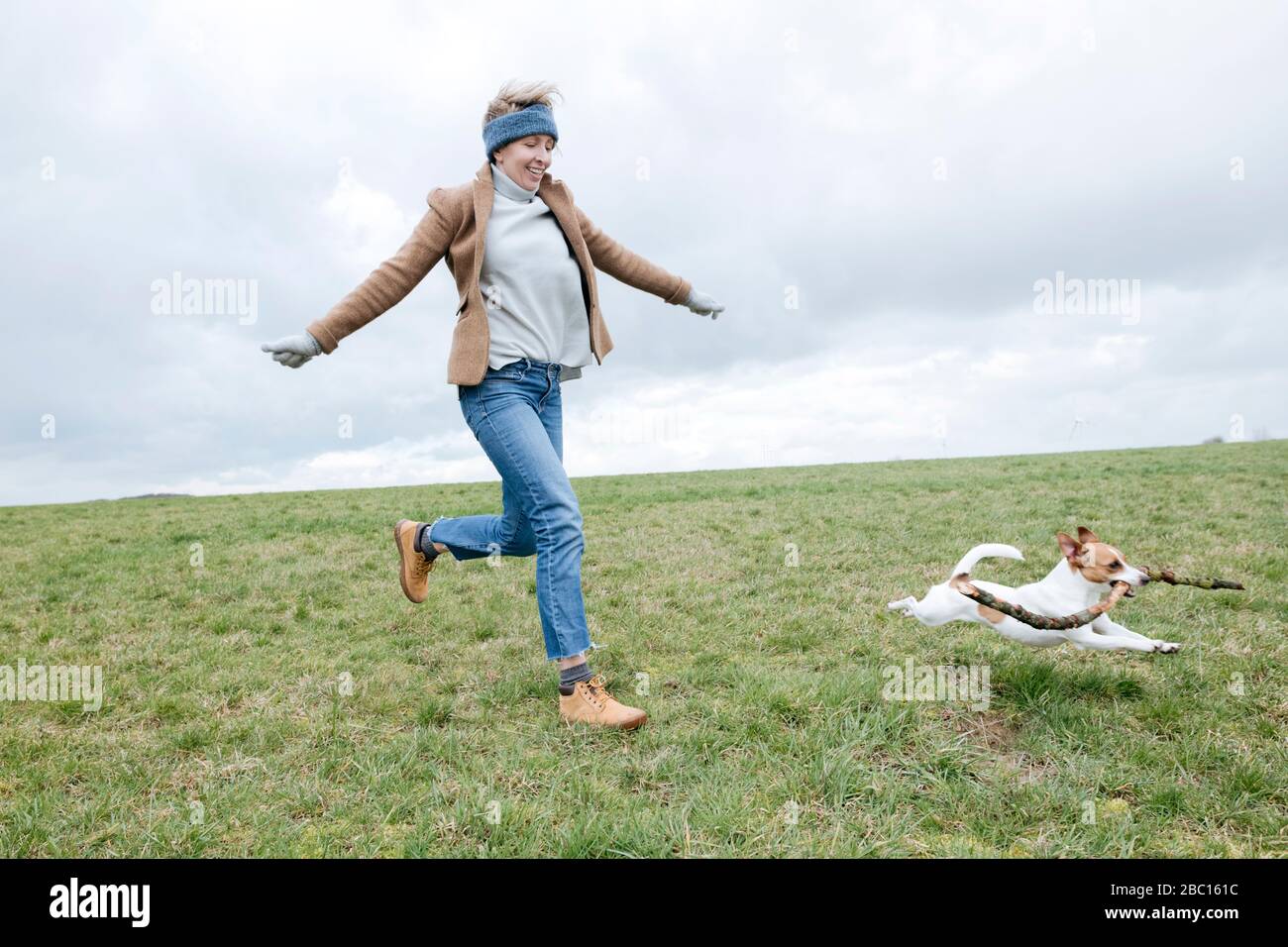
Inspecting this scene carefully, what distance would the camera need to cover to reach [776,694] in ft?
13.2

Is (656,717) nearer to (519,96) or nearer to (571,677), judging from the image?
(571,677)

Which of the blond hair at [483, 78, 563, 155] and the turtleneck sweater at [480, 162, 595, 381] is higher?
the blond hair at [483, 78, 563, 155]

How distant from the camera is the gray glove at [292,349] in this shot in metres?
3.91

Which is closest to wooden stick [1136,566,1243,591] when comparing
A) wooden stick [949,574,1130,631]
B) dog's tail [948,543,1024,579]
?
wooden stick [949,574,1130,631]

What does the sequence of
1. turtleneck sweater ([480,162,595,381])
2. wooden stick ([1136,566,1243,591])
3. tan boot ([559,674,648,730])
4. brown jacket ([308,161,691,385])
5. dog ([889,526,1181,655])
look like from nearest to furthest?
wooden stick ([1136,566,1243,591]) → dog ([889,526,1181,655]) → tan boot ([559,674,648,730]) → brown jacket ([308,161,691,385]) → turtleneck sweater ([480,162,595,381])

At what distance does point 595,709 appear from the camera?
389cm

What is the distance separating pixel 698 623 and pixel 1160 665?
298cm

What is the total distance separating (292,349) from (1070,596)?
4.11 meters

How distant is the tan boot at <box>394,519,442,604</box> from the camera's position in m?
5.39

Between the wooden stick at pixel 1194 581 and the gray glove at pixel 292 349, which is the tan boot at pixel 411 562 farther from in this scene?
the wooden stick at pixel 1194 581

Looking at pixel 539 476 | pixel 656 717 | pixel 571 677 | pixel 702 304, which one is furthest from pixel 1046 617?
pixel 702 304

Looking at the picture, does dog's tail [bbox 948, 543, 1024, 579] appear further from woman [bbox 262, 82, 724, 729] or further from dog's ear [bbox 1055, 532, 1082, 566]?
woman [bbox 262, 82, 724, 729]

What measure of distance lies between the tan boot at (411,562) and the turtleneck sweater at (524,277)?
72.9 inches

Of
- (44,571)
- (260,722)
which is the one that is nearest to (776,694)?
(260,722)
